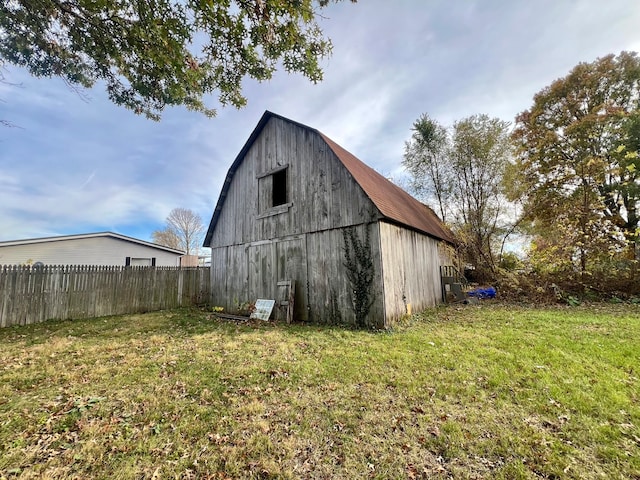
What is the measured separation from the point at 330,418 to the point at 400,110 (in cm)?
1189

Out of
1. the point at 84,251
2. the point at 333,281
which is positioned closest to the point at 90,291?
the point at 333,281

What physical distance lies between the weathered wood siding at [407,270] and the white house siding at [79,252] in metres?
18.2

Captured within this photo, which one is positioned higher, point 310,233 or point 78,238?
point 78,238

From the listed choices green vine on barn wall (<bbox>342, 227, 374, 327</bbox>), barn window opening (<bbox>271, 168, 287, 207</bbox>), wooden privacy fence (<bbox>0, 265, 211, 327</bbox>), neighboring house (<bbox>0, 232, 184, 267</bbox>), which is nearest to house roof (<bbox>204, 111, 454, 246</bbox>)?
green vine on barn wall (<bbox>342, 227, 374, 327</bbox>)

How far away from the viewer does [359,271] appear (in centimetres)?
725

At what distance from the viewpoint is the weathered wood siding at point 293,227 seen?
7641mm

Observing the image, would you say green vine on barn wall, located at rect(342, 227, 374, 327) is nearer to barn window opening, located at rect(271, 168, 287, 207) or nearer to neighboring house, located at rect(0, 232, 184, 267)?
barn window opening, located at rect(271, 168, 287, 207)

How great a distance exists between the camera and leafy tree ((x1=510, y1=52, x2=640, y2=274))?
36.1 ft

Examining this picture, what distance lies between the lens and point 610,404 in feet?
10.3

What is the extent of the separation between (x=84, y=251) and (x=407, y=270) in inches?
773

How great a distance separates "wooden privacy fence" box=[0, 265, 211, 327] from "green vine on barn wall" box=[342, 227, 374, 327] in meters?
7.88

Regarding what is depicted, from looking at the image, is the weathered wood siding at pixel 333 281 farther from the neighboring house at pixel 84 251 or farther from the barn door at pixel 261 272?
the neighboring house at pixel 84 251

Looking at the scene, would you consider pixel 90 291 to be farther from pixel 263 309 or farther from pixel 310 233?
pixel 310 233

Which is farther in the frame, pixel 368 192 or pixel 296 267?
pixel 296 267
